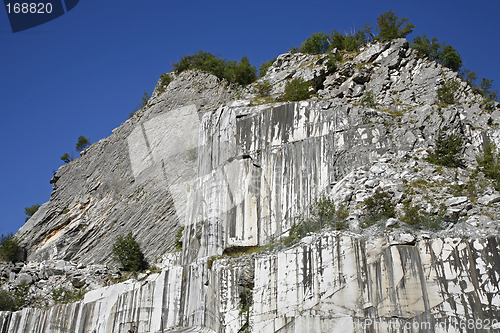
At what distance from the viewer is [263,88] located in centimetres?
4325

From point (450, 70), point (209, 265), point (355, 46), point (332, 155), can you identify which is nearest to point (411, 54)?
point (450, 70)

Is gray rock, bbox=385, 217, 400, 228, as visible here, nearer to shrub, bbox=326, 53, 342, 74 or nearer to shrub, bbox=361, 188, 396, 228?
shrub, bbox=361, 188, 396, 228

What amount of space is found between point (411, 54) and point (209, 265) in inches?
857

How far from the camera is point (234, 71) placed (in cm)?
5306

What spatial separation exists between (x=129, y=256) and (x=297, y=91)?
666 inches

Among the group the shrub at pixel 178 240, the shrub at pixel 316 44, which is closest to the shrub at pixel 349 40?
the shrub at pixel 316 44

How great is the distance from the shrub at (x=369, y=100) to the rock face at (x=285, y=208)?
17 cm

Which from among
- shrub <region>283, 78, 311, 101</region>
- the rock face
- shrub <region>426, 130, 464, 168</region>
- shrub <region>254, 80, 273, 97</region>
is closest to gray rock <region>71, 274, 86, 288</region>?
the rock face

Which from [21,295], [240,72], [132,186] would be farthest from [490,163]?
[21,295]

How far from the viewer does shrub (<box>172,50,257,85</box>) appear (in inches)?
2082

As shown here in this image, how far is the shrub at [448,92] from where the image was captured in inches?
1347

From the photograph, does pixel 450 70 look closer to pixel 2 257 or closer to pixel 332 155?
pixel 332 155

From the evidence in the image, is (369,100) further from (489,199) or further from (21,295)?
(21,295)

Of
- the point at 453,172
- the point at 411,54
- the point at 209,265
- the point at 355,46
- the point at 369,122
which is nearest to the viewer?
the point at 453,172
